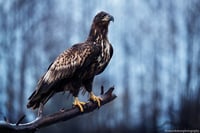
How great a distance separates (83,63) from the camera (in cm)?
607

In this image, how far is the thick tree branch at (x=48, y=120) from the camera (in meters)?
4.36

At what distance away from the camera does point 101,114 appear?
3269 centimetres

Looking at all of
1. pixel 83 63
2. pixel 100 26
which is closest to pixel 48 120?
pixel 83 63

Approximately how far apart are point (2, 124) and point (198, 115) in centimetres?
1190

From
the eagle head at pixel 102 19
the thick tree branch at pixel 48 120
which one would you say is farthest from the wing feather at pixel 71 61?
the thick tree branch at pixel 48 120

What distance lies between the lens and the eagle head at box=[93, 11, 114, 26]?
621cm

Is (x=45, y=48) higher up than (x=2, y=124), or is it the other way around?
(x=2, y=124)

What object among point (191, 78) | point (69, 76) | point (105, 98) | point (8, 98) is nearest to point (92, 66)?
point (69, 76)

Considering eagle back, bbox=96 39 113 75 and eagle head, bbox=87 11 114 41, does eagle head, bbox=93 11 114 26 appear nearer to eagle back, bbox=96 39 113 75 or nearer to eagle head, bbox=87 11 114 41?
eagle head, bbox=87 11 114 41

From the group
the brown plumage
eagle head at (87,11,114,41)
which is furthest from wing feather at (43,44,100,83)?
eagle head at (87,11,114,41)

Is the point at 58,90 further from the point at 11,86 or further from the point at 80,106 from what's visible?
the point at 11,86

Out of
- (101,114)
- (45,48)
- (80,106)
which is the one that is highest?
(80,106)

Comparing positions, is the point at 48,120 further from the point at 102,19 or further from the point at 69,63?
the point at 102,19

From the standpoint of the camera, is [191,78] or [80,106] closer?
[80,106]
